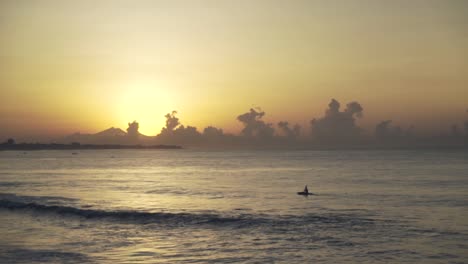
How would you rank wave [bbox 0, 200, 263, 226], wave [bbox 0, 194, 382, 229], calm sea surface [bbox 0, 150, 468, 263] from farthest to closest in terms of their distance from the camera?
wave [bbox 0, 200, 263, 226]
wave [bbox 0, 194, 382, 229]
calm sea surface [bbox 0, 150, 468, 263]

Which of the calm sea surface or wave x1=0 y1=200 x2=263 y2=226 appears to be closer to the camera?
the calm sea surface

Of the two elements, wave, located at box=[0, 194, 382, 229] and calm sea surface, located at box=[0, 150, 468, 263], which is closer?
calm sea surface, located at box=[0, 150, 468, 263]

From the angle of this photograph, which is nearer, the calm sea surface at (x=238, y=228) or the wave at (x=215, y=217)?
the calm sea surface at (x=238, y=228)

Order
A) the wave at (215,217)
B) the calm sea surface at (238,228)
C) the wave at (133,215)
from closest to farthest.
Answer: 1. the calm sea surface at (238,228)
2. the wave at (215,217)
3. the wave at (133,215)

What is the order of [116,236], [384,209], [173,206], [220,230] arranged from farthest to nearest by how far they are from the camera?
[173,206], [384,209], [220,230], [116,236]

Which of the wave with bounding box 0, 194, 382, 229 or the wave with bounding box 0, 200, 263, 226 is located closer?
the wave with bounding box 0, 194, 382, 229

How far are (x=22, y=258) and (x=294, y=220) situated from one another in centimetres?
2012

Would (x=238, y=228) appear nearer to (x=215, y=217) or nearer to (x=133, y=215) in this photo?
(x=215, y=217)

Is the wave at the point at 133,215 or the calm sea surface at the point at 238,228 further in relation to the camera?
the wave at the point at 133,215

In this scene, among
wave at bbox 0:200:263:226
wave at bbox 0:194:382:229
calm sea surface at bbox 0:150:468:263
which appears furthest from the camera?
wave at bbox 0:200:263:226

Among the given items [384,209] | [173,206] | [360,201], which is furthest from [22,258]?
[360,201]

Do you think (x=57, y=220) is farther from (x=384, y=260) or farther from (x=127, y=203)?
(x=384, y=260)

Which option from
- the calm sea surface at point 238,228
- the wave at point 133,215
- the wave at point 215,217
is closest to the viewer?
the calm sea surface at point 238,228

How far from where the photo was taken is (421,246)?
2714 centimetres
